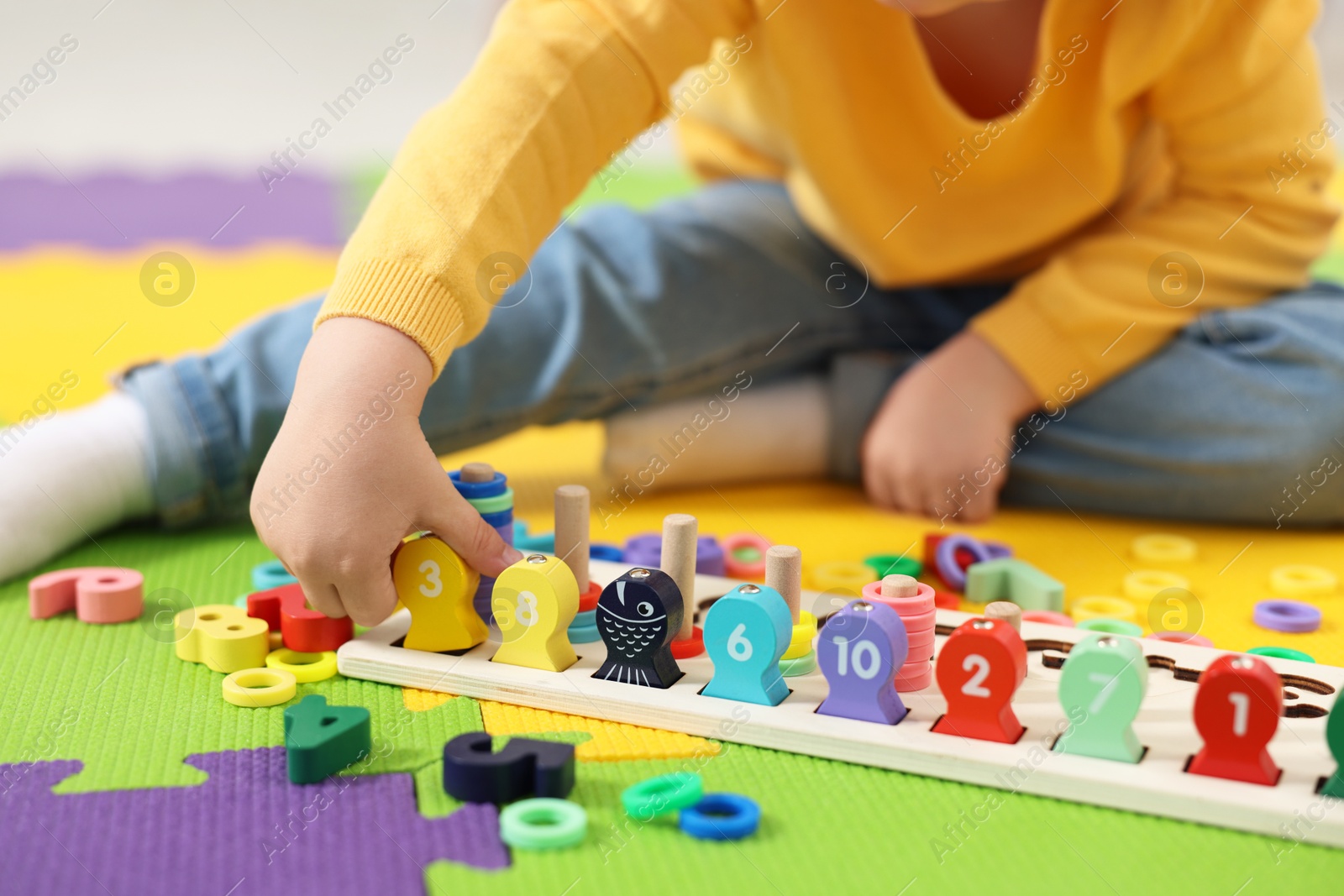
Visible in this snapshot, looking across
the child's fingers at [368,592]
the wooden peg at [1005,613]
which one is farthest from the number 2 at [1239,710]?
the child's fingers at [368,592]

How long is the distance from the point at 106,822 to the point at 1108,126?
856 mm

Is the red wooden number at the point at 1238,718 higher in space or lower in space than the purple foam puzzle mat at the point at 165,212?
lower

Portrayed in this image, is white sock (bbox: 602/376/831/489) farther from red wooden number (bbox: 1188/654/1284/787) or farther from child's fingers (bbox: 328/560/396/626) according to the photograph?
red wooden number (bbox: 1188/654/1284/787)

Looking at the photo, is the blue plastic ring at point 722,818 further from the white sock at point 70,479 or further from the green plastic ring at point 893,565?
the white sock at point 70,479

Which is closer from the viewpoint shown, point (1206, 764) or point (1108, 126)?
point (1206, 764)

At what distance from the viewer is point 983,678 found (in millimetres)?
639

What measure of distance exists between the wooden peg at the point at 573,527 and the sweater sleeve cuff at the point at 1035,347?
469mm

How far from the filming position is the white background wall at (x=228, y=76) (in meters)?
2.70

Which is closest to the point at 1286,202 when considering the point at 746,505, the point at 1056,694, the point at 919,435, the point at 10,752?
the point at 919,435

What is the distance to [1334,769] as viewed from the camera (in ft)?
2.05

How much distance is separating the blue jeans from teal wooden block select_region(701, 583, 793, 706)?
44cm

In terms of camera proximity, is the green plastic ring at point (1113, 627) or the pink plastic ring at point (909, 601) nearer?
the pink plastic ring at point (909, 601)

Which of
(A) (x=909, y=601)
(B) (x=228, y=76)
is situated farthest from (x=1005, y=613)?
(B) (x=228, y=76)

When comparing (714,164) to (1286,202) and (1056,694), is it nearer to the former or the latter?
(1286,202)
